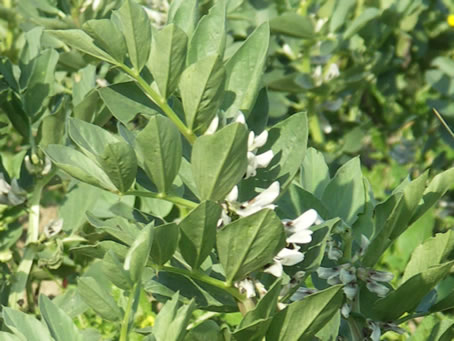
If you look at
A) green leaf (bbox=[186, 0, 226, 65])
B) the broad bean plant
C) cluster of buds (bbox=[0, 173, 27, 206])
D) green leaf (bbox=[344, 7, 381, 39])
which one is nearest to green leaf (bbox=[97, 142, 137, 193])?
the broad bean plant

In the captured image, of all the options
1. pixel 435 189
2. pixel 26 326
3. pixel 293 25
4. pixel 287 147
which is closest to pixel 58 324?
pixel 26 326

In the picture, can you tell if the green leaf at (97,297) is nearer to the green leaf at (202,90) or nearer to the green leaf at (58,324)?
the green leaf at (58,324)

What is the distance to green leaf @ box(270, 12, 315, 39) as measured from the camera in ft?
6.73

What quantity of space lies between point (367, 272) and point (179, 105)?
0.33 meters

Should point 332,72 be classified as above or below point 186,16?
below

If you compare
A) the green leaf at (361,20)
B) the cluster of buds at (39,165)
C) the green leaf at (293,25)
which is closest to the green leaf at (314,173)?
the cluster of buds at (39,165)

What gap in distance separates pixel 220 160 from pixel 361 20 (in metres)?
1.33

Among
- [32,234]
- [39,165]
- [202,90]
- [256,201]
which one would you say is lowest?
[32,234]

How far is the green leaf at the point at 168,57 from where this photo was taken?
98cm

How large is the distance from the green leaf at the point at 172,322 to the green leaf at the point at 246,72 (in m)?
0.31

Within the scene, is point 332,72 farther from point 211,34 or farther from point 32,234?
point 211,34

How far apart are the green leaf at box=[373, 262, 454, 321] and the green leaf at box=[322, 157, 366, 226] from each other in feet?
0.46

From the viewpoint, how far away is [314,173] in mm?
1225

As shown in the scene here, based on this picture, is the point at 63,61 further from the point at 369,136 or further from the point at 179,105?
the point at 369,136
